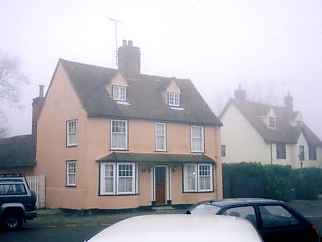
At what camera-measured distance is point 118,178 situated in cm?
2822

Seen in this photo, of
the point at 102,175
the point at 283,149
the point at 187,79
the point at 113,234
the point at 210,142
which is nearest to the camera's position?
the point at 113,234

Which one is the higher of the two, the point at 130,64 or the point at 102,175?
the point at 130,64

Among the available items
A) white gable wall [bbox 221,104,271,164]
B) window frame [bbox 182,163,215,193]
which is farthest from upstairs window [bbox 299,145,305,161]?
window frame [bbox 182,163,215,193]

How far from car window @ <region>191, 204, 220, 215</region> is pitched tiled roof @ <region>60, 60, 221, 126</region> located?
18.6 m

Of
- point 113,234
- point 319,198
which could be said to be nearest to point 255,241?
point 113,234

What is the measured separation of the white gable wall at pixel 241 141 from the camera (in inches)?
1735

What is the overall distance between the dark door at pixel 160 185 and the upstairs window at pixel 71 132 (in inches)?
214

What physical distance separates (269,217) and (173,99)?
78.0 ft

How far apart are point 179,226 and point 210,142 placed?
2888 centimetres

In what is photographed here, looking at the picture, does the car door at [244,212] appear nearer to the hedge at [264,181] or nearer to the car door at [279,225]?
the car door at [279,225]

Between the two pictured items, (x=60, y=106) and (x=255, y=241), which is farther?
(x=60, y=106)

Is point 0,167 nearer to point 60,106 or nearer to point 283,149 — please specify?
point 60,106

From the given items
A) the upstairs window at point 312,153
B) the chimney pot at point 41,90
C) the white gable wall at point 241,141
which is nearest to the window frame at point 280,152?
the white gable wall at point 241,141

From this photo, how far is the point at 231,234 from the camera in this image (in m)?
3.87
